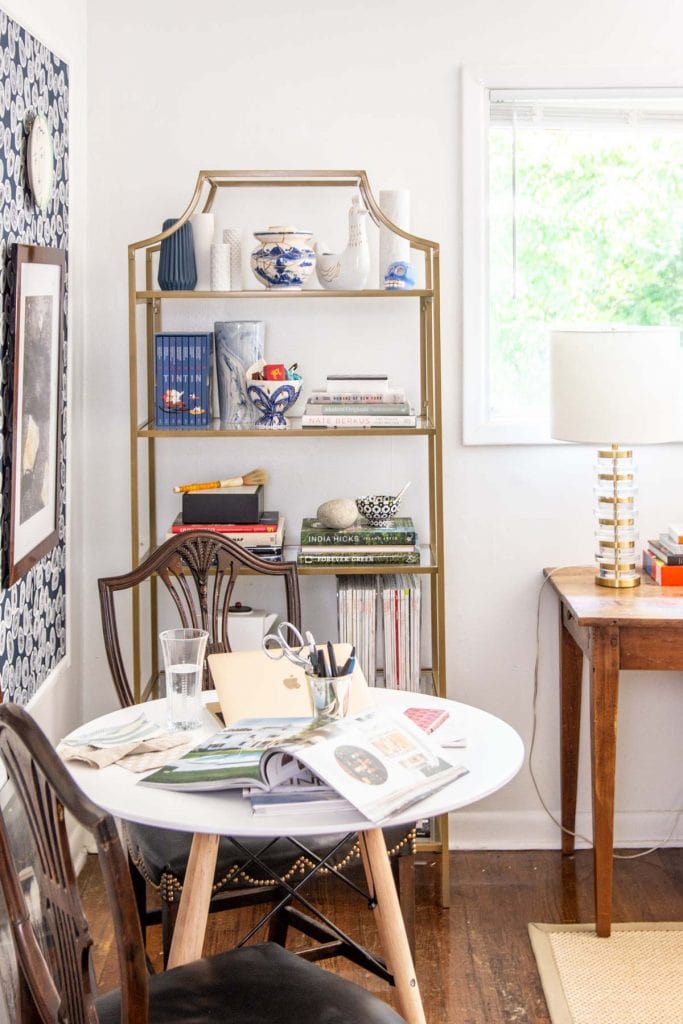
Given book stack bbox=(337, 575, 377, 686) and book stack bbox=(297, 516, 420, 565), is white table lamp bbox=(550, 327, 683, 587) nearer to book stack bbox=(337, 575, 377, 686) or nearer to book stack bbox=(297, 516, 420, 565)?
book stack bbox=(297, 516, 420, 565)

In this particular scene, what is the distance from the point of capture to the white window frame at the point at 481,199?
3150 mm

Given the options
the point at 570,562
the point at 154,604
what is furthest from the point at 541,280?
the point at 154,604

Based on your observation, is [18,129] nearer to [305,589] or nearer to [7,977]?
[305,589]

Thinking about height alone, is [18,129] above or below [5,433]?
above

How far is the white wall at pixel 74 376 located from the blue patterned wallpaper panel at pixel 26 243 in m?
0.06

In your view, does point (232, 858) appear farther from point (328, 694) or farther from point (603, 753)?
point (603, 753)

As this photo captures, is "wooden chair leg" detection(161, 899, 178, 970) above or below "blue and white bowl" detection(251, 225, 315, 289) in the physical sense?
below

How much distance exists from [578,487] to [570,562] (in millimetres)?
208

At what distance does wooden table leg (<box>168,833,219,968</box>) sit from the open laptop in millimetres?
220

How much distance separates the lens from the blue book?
2.98 metres

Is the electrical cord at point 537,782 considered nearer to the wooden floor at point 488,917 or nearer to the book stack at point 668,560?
the wooden floor at point 488,917

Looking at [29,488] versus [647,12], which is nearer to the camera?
[29,488]

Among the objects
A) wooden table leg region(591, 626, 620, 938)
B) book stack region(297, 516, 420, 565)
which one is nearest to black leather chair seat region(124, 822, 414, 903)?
wooden table leg region(591, 626, 620, 938)

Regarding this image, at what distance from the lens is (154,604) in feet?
10.6
